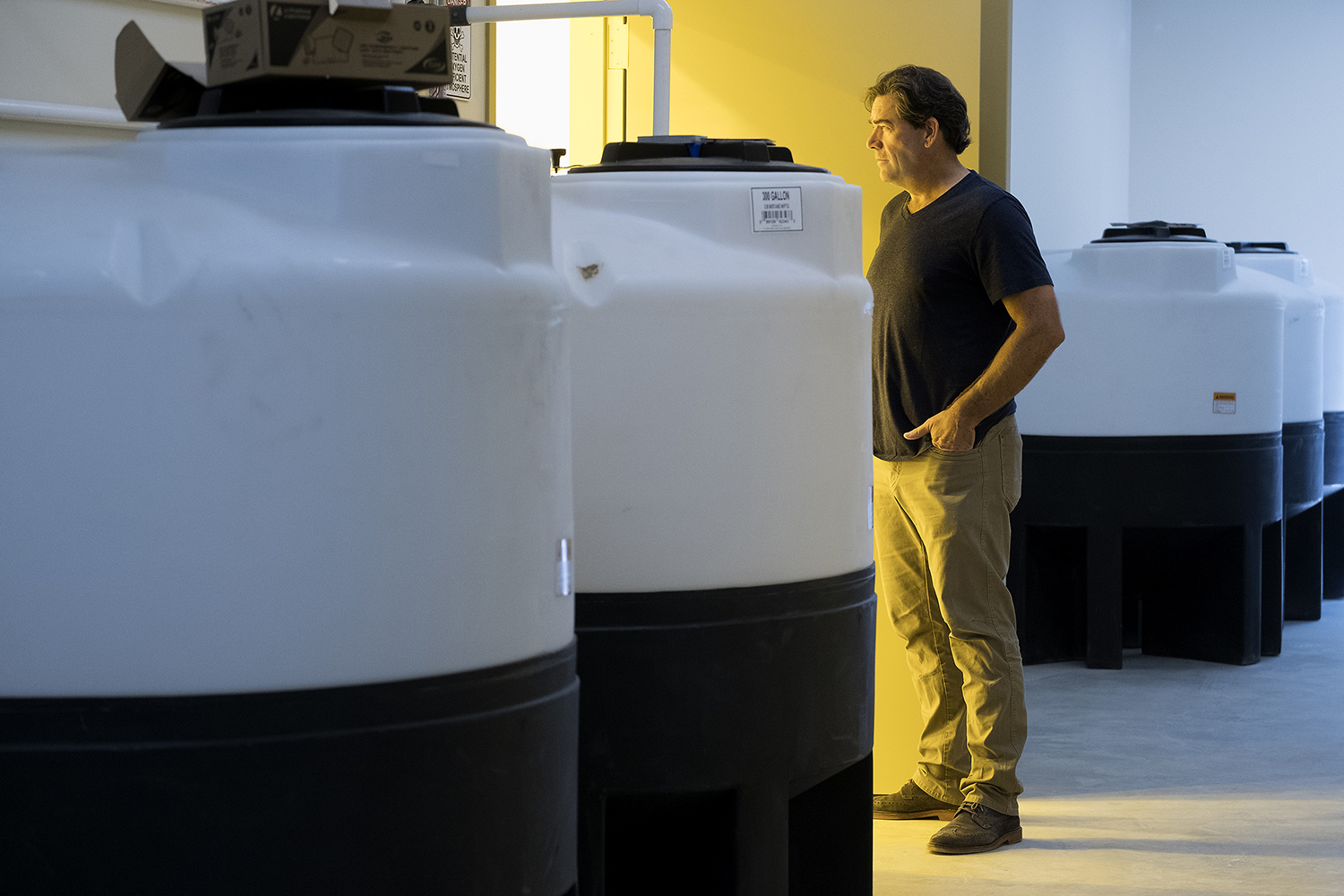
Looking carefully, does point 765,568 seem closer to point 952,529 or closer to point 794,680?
point 794,680

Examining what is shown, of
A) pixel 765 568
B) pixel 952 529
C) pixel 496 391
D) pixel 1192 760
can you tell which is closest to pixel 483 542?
pixel 496 391

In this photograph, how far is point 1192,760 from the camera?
3.19 metres

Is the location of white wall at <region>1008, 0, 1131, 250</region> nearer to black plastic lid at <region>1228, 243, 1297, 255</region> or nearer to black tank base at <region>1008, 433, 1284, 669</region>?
black plastic lid at <region>1228, 243, 1297, 255</region>

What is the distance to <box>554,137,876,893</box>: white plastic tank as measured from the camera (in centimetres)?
167

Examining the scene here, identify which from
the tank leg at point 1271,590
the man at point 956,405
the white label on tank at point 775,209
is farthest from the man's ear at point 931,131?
the tank leg at point 1271,590

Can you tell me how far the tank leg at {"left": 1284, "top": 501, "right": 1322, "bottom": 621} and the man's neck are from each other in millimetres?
2915

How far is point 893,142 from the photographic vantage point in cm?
258

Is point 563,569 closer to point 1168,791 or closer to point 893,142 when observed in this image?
point 893,142

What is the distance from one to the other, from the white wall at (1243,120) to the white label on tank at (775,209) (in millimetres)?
5357

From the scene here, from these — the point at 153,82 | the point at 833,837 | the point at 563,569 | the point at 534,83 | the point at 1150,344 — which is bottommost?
the point at 833,837

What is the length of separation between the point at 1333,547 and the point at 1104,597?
74.0 inches

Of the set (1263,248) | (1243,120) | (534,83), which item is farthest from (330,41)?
(1243,120)

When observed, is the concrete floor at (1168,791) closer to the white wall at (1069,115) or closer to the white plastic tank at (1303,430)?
the white plastic tank at (1303,430)

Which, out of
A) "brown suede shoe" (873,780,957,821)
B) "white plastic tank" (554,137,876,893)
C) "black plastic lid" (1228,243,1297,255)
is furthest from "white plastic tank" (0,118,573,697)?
"black plastic lid" (1228,243,1297,255)
